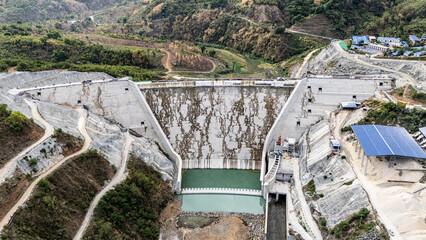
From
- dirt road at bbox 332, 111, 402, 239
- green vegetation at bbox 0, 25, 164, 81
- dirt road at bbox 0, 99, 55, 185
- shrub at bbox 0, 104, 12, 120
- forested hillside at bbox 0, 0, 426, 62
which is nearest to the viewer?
dirt road at bbox 332, 111, 402, 239

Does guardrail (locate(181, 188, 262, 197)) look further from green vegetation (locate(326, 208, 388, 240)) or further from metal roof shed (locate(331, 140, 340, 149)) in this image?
green vegetation (locate(326, 208, 388, 240))

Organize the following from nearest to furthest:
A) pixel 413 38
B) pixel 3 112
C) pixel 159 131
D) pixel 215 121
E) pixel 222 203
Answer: pixel 3 112 < pixel 222 203 < pixel 159 131 < pixel 215 121 < pixel 413 38

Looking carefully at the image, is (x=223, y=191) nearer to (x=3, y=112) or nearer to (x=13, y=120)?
(x=13, y=120)

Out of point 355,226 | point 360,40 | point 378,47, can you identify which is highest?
point 360,40

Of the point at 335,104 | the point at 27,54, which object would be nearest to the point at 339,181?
the point at 335,104

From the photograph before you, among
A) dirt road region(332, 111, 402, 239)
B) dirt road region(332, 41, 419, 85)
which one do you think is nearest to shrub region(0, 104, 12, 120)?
dirt road region(332, 111, 402, 239)

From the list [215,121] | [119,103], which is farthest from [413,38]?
[119,103]
